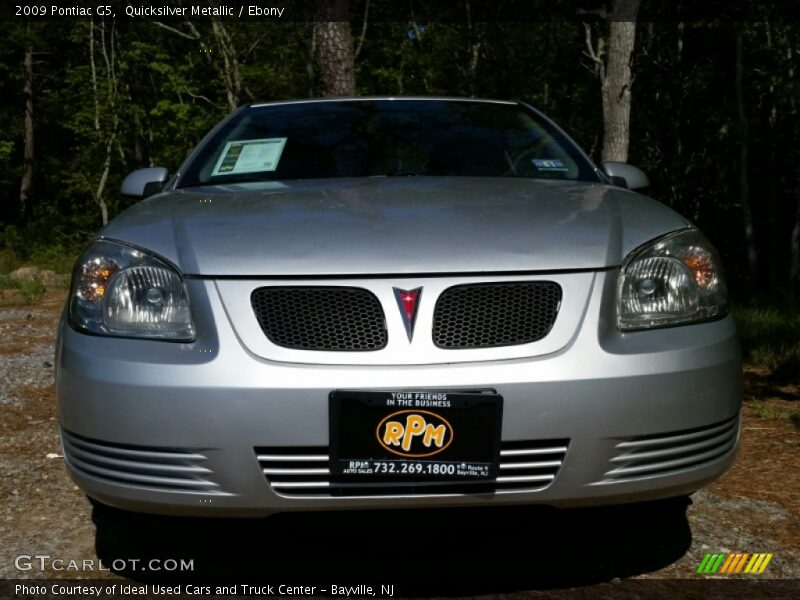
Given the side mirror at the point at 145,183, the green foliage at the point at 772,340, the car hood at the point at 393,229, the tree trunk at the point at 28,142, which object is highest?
the car hood at the point at 393,229

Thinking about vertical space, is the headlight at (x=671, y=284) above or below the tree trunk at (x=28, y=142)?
above

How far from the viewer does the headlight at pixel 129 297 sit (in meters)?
2.46

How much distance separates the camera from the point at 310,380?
2.26 meters

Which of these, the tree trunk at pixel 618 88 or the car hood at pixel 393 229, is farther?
the tree trunk at pixel 618 88

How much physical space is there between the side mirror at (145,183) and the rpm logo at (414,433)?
1911 mm

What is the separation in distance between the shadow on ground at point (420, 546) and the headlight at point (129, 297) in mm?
741

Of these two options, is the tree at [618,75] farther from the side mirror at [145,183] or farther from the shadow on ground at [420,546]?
the shadow on ground at [420,546]

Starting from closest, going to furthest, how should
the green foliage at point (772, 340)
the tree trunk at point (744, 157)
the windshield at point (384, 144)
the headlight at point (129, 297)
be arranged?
the headlight at point (129, 297), the windshield at point (384, 144), the green foliage at point (772, 340), the tree trunk at point (744, 157)

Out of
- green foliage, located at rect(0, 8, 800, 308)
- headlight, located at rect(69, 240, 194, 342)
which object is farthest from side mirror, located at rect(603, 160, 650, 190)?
green foliage, located at rect(0, 8, 800, 308)

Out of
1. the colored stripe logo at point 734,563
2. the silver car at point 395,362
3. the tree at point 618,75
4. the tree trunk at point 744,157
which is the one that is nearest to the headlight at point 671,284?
the silver car at point 395,362

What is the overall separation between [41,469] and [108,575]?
1.21m

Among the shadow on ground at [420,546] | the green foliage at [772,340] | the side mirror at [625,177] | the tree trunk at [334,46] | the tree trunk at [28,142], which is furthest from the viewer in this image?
the tree trunk at [28,142]

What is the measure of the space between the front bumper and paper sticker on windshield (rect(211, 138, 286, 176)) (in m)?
1.20

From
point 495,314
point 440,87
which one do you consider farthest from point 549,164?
point 440,87
